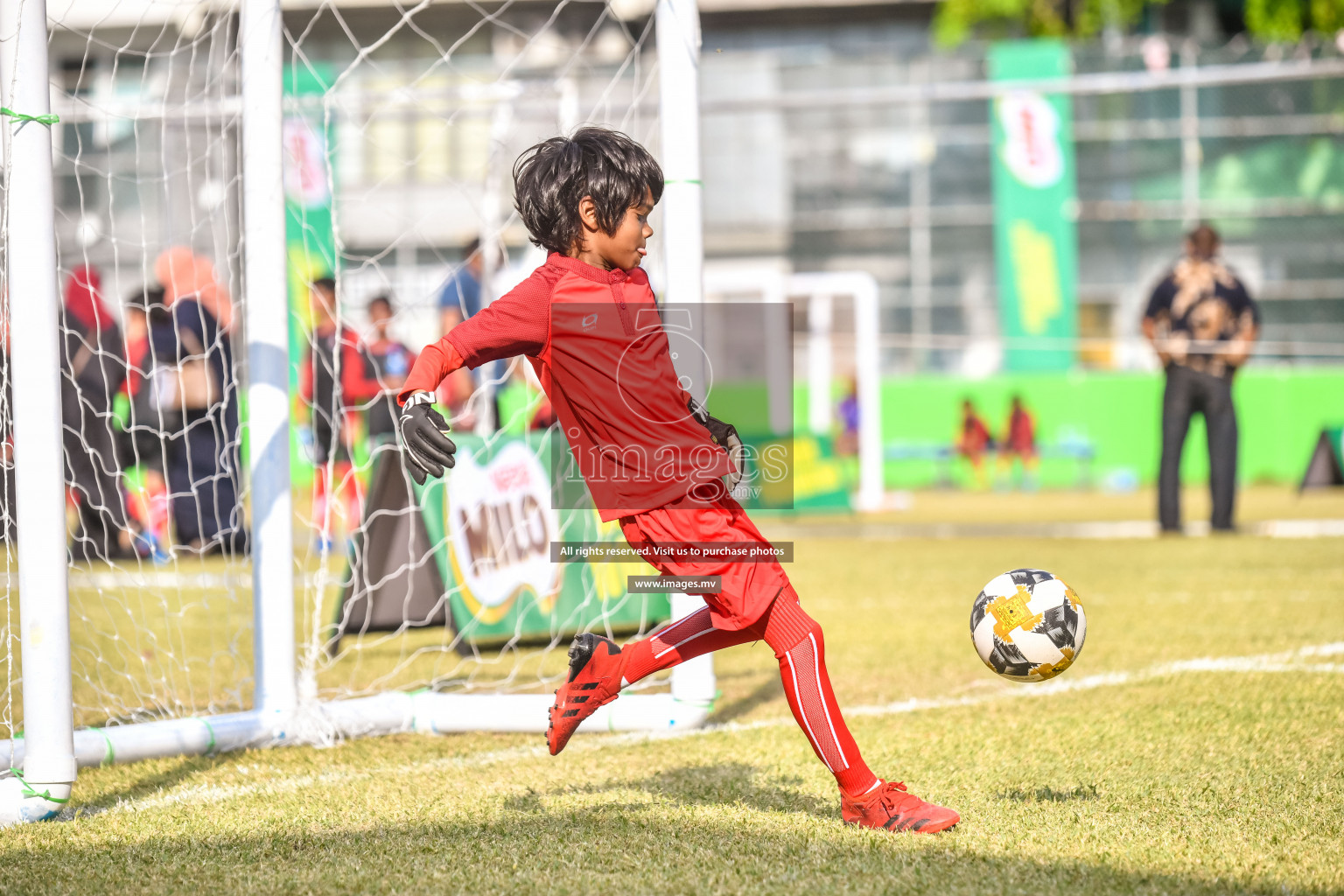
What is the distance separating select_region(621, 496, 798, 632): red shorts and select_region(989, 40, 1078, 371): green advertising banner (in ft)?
66.8

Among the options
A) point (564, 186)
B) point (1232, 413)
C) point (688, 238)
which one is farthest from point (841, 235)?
point (564, 186)

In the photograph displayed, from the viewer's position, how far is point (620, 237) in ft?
9.92

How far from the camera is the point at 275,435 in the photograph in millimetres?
4289

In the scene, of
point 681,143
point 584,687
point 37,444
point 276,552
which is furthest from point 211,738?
point 681,143

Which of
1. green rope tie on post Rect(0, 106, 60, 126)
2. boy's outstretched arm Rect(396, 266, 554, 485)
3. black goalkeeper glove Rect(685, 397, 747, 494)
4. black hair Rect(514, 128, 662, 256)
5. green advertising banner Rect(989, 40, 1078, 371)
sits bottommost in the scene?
black goalkeeper glove Rect(685, 397, 747, 494)

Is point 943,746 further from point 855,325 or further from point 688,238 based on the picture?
point 855,325

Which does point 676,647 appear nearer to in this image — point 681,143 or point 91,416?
point 681,143

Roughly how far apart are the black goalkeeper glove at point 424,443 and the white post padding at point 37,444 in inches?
45.3

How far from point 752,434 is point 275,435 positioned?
8.66 m

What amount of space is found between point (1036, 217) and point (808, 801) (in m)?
20.8

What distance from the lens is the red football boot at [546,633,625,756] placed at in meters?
3.19

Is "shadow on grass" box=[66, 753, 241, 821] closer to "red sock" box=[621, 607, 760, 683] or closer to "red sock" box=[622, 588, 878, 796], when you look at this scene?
"red sock" box=[621, 607, 760, 683]

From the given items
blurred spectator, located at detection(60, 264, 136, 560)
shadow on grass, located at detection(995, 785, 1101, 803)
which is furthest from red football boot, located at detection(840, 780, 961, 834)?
blurred spectator, located at detection(60, 264, 136, 560)

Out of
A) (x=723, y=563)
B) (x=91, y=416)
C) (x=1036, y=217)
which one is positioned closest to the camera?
(x=723, y=563)
